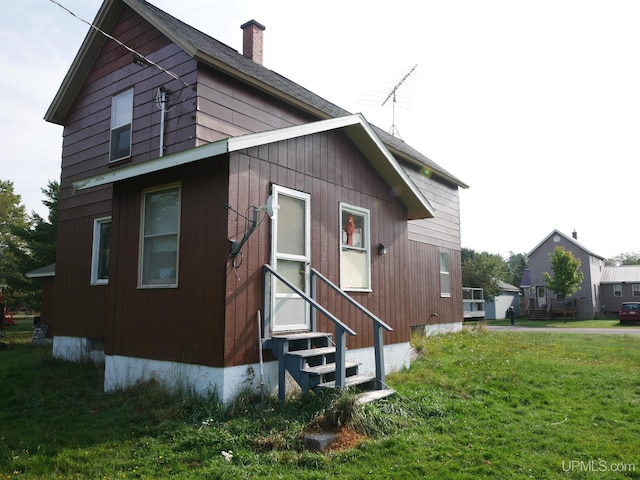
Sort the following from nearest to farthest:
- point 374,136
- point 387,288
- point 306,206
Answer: point 306,206 → point 374,136 → point 387,288

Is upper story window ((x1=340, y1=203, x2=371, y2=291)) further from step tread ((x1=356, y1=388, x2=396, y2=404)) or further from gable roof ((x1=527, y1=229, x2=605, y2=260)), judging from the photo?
gable roof ((x1=527, y1=229, x2=605, y2=260))

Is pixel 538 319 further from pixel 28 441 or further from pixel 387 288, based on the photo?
pixel 28 441

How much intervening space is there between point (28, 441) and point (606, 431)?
6427 mm

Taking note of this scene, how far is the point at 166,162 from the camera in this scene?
20.1 ft

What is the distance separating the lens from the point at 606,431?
559 cm

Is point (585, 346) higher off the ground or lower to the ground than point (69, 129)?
lower

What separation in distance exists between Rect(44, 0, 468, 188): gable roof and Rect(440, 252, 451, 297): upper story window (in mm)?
7270

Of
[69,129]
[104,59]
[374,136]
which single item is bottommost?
[374,136]

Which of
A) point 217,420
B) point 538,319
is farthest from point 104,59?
point 538,319

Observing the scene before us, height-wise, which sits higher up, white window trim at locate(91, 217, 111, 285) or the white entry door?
white window trim at locate(91, 217, 111, 285)

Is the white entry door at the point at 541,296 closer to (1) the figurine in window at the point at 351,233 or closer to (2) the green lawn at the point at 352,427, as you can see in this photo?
(2) the green lawn at the point at 352,427

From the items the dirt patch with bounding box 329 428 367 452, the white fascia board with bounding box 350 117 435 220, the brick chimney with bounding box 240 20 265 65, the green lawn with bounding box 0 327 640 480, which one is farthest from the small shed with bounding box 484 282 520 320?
the dirt patch with bounding box 329 428 367 452

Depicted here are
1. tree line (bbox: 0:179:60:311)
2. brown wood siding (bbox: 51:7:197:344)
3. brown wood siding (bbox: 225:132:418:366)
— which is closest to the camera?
brown wood siding (bbox: 225:132:418:366)

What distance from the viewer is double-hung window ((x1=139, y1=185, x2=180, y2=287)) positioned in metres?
6.87
